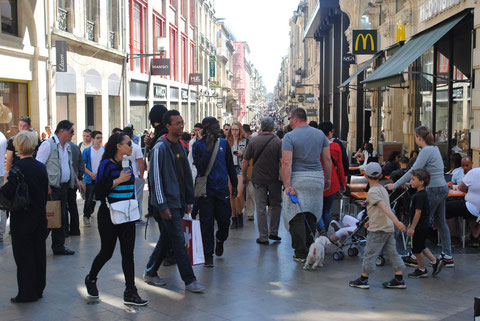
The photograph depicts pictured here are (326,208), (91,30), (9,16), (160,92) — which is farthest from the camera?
(160,92)

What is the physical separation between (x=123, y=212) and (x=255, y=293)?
1.68 m

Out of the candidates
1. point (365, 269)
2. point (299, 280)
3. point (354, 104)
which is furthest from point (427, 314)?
point (354, 104)

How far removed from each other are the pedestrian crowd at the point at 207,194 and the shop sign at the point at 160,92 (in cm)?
2207

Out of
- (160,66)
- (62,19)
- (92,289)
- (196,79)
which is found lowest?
(92,289)

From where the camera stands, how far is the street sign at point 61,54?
56.9 feet

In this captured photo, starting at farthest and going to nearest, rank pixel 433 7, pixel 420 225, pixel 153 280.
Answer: pixel 433 7, pixel 420 225, pixel 153 280

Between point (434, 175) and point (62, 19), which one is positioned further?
point (62, 19)

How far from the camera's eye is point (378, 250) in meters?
5.94

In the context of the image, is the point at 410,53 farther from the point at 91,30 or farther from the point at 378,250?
the point at 91,30

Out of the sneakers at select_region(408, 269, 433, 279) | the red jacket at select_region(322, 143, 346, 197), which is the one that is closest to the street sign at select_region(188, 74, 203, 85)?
the red jacket at select_region(322, 143, 346, 197)

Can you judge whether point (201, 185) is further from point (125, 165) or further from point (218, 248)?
point (125, 165)

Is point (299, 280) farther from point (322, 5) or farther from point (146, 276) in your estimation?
point (322, 5)

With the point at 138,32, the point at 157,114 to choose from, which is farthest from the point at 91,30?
the point at 157,114

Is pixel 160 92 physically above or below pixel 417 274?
above
